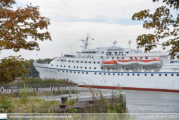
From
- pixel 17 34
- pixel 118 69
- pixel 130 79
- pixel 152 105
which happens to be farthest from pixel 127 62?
pixel 17 34

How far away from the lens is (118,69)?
36.4 metres

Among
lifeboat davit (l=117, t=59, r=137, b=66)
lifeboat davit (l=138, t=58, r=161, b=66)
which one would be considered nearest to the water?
lifeboat davit (l=138, t=58, r=161, b=66)

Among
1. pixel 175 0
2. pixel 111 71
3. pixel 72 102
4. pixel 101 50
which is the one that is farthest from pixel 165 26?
pixel 101 50

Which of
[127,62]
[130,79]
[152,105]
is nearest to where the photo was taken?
[152,105]

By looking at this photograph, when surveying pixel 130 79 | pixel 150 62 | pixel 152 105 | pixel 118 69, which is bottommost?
pixel 152 105

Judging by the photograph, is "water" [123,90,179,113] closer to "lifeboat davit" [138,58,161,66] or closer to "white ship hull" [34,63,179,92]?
"white ship hull" [34,63,179,92]

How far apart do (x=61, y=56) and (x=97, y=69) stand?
23.4 ft

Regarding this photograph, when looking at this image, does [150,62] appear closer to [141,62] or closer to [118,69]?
[141,62]

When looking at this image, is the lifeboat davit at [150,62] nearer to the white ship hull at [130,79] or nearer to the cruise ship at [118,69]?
the cruise ship at [118,69]

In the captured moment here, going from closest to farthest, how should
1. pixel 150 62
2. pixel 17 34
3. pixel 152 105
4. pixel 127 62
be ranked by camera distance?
pixel 17 34 → pixel 152 105 → pixel 150 62 → pixel 127 62

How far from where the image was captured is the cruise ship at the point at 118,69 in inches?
1319

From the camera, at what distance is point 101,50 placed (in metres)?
39.0

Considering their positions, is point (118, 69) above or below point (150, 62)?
below

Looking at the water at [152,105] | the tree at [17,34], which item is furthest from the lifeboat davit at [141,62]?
the tree at [17,34]
